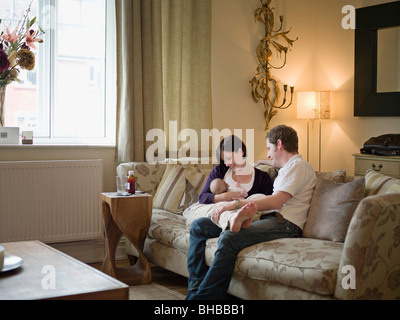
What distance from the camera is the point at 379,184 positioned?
289 centimetres

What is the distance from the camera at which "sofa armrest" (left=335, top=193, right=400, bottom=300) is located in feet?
7.77

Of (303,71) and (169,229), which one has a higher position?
(303,71)

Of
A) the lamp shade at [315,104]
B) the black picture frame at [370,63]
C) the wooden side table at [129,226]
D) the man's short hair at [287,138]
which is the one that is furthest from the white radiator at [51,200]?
the black picture frame at [370,63]

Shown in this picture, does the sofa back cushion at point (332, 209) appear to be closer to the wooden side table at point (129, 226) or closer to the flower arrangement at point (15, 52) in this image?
the wooden side table at point (129, 226)

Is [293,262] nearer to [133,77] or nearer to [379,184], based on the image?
[379,184]

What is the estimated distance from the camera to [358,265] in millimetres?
2371

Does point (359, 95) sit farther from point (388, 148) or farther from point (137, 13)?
point (137, 13)

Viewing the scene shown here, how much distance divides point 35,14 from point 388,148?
9.52 ft

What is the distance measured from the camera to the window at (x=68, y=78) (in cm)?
411

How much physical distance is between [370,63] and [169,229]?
2452mm

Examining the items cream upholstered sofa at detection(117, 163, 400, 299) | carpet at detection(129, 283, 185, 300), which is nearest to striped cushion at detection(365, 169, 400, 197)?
cream upholstered sofa at detection(117, 163, 400, 299)

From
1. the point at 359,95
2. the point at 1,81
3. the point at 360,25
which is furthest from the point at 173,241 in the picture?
the point at 360,25

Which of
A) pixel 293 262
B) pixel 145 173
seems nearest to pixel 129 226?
pixel 145 173

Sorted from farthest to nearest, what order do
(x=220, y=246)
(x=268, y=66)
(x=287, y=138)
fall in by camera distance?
(x=268, y=66)
(x=287, y=138)
(x=220, y=246)
